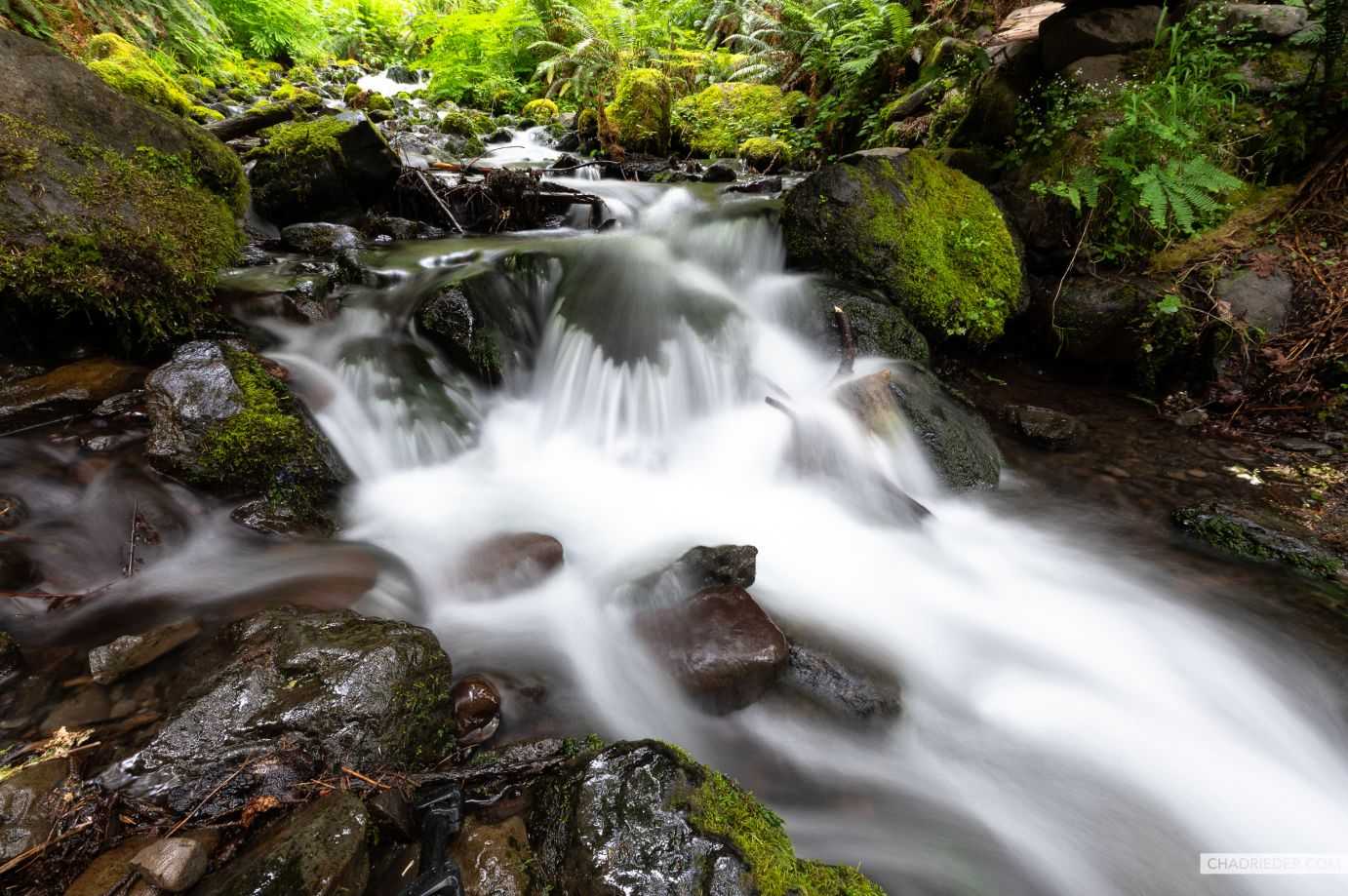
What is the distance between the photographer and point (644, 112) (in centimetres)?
1019

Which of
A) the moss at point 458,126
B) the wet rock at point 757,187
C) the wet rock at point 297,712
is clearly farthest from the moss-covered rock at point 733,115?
the wet rock at point 297,712

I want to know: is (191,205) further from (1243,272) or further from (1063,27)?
(1243,272)

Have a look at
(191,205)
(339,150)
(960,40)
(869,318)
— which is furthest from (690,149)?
(191,205)

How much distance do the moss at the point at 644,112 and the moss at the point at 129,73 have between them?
6.43 meters

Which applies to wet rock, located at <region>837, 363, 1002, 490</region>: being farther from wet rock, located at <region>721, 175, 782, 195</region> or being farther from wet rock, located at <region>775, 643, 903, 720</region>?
wet rock, located at <region>721, 175, 782, 195</region>

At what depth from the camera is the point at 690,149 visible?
10500 millimetres

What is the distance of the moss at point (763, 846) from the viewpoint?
1446 millimetres

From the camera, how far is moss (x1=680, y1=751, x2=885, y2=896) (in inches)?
56.9

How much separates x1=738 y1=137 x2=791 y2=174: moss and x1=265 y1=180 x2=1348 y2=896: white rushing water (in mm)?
4770

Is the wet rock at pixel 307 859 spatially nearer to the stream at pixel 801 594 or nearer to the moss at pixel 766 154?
the stream at pixel 801 594

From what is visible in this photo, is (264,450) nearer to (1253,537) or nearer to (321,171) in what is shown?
(321,171)

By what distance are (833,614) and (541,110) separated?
14.7 metres

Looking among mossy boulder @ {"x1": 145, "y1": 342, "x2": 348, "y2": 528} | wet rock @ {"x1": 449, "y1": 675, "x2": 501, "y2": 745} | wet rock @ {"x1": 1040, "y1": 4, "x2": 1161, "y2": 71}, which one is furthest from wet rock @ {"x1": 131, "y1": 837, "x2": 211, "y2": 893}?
wet rock @ {"x1": 1040, "y1": 4, "x2": 1161, "y2": 71}

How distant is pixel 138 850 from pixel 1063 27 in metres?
7.73
